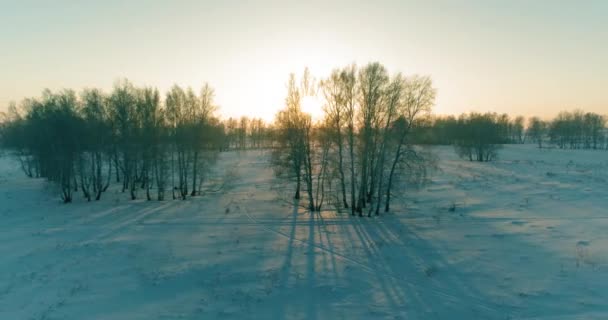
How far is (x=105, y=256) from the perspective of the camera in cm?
1416

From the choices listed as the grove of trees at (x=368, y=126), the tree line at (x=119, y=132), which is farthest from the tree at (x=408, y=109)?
the tree line at (x=119, y=132)

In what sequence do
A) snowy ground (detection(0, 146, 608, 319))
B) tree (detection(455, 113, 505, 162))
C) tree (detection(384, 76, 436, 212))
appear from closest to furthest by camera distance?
1. snowy ground (detection(0, 146, 608, 319))
2. tree (detection(384, 76, 436, 212))
3. tree (detection(455, 113, 505, 162))

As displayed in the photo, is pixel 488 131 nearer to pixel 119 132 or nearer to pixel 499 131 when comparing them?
pixel 499 131

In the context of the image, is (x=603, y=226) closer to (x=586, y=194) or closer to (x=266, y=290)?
(x=586, y=194)

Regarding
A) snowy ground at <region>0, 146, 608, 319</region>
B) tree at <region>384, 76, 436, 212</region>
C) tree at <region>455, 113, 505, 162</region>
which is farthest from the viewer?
tree at <region>455, 113, 505, 162</region>

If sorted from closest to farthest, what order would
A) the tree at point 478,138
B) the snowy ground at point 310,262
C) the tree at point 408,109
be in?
the snowy ground at point 310,262 → the tree at point 408,109 → the tree at point 478,138

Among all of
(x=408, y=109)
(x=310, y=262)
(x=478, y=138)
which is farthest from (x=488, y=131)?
(x=310, y=262)

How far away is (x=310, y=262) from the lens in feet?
44.4

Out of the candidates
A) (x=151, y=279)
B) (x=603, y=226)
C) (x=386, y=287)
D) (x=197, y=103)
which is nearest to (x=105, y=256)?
(x=151, y=279)

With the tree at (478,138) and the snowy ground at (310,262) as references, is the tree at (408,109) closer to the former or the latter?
the snowy ground at (310,262)

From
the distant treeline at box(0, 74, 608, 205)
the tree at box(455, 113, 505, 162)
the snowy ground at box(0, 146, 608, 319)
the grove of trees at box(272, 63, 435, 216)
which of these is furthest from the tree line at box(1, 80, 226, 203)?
the tree at box(455, 113, 505, 162)

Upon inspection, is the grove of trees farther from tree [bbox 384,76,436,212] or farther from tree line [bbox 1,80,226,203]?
tree line [bbox 1,80,226,203]

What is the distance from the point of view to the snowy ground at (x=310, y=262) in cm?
970

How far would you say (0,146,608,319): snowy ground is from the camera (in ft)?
31.8
